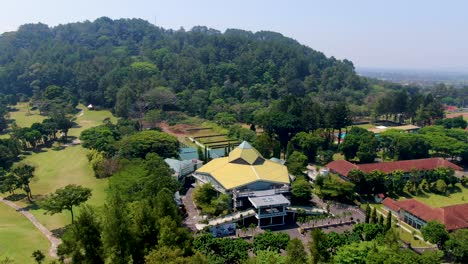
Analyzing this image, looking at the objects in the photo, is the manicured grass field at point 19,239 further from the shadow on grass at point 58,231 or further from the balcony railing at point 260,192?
the balcony railing at point 260,192

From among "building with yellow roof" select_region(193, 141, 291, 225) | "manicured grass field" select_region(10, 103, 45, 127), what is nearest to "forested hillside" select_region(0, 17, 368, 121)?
"manicured grass field" select_region(10, 103, 45, 127)

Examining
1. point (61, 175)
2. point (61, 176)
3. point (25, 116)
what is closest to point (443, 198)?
point (61, 176)

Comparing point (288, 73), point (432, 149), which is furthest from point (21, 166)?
point (288, 73)

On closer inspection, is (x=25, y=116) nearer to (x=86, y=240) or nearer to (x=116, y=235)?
(x=86, y=240)

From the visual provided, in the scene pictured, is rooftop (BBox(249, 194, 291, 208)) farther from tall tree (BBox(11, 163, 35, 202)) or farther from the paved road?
tall tree (BBox(11, 163, 35, 202))

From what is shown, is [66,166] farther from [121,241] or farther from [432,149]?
[432,149]

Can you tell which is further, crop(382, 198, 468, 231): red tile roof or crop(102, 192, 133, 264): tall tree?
crop(382, 198, 468, 231): red tile roof
